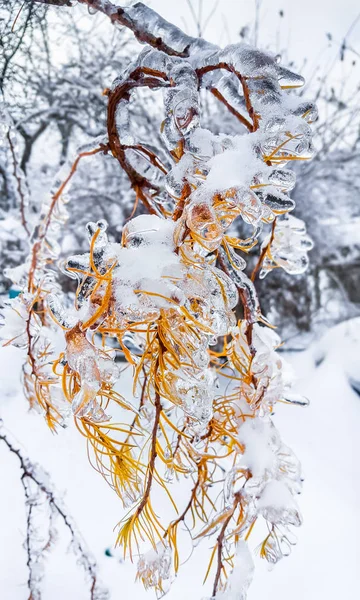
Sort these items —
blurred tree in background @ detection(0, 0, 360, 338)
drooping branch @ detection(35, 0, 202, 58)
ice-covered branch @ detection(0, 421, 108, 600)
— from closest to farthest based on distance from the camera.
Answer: drooping branch @ detection(35, 0, 202, 58), ice-covered branch @ detection(0, 421, 108, 600), blurred tree in background @ detection(0, 0, 360, 338)

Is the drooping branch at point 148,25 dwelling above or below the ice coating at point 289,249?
above

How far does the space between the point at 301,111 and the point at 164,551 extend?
0.98 feet

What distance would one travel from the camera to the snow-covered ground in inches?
26.6

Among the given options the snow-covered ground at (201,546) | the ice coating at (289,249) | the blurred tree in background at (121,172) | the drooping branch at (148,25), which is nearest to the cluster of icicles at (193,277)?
the drooping branch at (148,25)

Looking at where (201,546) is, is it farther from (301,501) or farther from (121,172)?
(121,172)

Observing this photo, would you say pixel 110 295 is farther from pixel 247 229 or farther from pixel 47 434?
pixel 247 229

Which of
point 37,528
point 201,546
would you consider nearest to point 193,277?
point 37,528

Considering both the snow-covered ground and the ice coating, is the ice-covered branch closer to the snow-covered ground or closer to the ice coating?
the snow-covered ground

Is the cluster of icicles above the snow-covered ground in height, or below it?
above

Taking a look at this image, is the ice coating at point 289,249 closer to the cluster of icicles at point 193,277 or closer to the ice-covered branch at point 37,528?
the cluster of icicles at point 193,277

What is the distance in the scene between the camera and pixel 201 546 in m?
0.79

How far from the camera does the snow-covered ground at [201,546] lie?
2.22ft

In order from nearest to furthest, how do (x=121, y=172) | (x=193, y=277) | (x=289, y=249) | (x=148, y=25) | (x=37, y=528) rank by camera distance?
(x=193, y=277), (x=148, y=25), (x=289, y=249), (x=37, y=528), (x=121, y=172)

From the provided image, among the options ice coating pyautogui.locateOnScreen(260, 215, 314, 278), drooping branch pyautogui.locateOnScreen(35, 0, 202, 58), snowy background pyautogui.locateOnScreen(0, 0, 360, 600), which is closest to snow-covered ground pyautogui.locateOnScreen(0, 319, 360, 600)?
snowy background pyautogui.locateOnScreen(0, 0, 360, 600)
